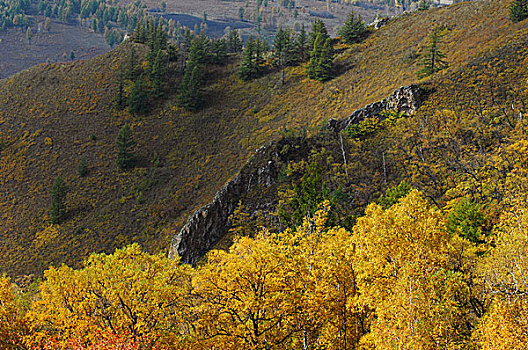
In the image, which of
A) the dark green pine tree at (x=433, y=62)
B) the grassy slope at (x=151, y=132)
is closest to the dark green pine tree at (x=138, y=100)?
the grassy slope at (x=151, y=132)

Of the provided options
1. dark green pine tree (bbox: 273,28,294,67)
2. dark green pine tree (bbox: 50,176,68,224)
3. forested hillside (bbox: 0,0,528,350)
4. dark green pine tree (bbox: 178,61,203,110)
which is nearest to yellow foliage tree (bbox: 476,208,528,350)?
forested hillside (bbox: 0,0,528,350)

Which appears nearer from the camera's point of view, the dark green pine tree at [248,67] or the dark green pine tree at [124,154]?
the dark green pine tree at [124,154]

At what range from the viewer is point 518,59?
5141cm

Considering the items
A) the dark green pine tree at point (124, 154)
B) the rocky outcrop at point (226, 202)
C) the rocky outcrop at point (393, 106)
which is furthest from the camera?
the dark green pine tree at point (124, 154)

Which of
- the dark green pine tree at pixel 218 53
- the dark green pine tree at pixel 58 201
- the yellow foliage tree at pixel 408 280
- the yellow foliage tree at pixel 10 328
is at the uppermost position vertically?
the dark green pine tree at pixel 218 53

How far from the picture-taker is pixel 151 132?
257 feet

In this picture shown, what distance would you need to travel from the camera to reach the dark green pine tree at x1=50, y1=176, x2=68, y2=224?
61.4 m

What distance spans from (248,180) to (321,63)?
40426 millimetres

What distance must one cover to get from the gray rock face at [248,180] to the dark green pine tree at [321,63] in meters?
26.7

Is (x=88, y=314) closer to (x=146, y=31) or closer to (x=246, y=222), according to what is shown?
(x=246, y=222)

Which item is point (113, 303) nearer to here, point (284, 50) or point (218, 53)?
point (284, 50)

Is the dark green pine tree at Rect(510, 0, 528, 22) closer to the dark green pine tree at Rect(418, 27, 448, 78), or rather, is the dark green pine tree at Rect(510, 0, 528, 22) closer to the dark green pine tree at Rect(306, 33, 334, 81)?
the dark green pine tree at Rect(418, 27, 448, 78)

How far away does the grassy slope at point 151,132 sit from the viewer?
59.1m

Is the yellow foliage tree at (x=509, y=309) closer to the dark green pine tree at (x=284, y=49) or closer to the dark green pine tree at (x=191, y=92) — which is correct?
the dark green pine tree at (x=191, y=92)
